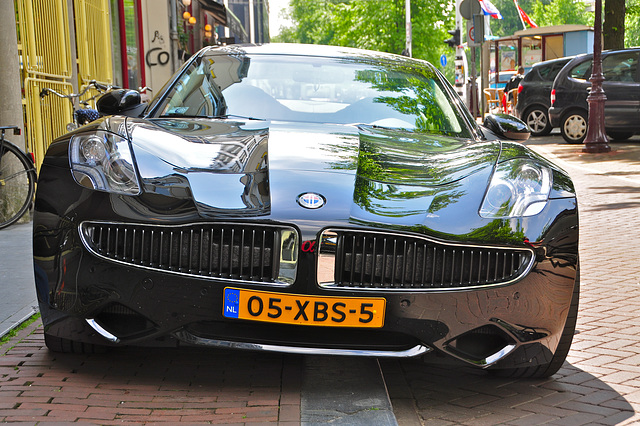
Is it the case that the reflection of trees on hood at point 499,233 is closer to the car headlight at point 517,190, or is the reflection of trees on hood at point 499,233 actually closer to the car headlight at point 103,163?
the car headlight at point 517,190

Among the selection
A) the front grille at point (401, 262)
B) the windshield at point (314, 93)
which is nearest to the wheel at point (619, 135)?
the windshield at point (314, 93)

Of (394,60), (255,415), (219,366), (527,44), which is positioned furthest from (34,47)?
(527,44)

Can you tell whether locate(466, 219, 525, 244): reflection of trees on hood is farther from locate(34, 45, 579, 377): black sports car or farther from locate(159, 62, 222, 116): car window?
locate(159, 62, 222, 116): car window

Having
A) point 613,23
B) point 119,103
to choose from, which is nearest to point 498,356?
point 119,103

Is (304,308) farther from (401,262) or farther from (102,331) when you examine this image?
(102,331)

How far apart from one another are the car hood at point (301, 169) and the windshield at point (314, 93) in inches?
15.2

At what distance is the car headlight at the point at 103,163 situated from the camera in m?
3.19

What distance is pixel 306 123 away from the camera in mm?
4117

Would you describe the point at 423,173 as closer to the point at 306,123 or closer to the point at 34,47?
the point at 306,123

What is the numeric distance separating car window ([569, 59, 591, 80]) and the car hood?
14.7 meters

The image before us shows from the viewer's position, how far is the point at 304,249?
9.70 ft

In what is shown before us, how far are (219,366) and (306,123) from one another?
121 cm

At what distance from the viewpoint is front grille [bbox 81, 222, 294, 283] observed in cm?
298

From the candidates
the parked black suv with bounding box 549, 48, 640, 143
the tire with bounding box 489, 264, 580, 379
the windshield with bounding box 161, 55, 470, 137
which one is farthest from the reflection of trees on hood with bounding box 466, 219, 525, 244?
the parked black suv with bounding box 549, 48, 640, 143
